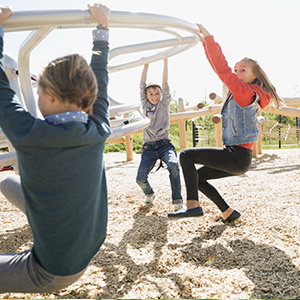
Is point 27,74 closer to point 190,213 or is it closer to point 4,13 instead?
point 4,13

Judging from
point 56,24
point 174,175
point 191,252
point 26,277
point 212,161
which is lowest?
point 191,252

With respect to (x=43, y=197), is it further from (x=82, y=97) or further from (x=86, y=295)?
(x=86, y=295)

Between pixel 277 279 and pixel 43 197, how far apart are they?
64.9 inches

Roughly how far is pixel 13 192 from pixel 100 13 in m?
1.02

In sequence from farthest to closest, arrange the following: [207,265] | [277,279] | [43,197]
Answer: [207,265] → [277,279] → [43,197]

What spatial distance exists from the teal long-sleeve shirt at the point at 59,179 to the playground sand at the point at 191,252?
29.6 inches

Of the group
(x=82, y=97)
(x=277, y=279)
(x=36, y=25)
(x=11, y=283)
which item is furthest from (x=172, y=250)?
(x=36, y=25)

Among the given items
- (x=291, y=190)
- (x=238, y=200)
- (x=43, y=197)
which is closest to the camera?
(x=43, y=197)

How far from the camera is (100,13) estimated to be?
58.4 inches

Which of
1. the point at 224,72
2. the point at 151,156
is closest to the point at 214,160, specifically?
the point at 224,72

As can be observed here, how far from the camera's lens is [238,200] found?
4078 millimetres

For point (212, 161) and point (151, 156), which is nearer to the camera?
point (212, 161)

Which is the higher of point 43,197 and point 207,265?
point 43,197

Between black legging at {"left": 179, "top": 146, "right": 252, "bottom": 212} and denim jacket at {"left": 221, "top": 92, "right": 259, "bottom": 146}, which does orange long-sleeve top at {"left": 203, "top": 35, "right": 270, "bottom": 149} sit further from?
black legging at {"left": 179, "top": 146, "right": 252, "bottom": 212}
